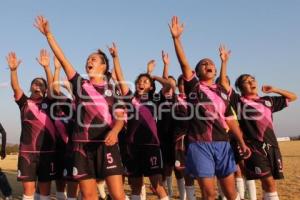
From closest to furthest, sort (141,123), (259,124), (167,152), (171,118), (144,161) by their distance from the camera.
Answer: (259,124) → (144,161) → (141,123) → (171,118) → (167,152)

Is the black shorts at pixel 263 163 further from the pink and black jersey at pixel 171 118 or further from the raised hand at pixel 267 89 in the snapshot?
the pink and black jersey at pixel 171 118

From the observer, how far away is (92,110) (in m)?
5.83

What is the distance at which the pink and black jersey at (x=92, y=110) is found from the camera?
577 cm

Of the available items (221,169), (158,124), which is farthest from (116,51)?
(221,169)

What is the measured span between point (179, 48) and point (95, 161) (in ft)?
6.60

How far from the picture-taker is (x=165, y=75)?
29.5ft

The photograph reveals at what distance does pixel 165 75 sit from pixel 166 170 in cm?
255

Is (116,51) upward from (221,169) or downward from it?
upward

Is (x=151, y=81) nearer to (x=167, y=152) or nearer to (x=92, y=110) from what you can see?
(x=167, y=152)

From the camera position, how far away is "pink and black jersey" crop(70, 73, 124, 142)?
577cm

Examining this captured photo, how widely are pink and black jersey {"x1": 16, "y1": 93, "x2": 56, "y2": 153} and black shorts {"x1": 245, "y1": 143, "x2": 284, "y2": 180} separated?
3746 mm

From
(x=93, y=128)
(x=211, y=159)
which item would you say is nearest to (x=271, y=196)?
(x=211, y=159)

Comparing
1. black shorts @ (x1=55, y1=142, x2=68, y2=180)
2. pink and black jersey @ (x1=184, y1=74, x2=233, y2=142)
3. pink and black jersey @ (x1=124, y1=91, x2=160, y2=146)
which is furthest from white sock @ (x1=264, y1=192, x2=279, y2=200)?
black shorts @ (x1=55, y1=142, x2=68, y2=180)

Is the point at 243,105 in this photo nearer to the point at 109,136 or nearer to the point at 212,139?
the point at 212,139
